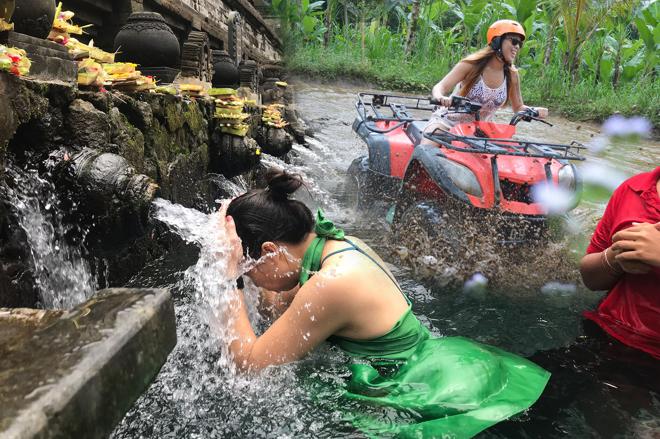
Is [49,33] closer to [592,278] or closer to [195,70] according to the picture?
[592,278]

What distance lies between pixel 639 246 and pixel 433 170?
209 centimetres

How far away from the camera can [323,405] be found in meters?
1.81

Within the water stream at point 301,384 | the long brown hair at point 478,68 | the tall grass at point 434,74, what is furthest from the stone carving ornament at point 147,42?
the tall grass at point 434,74

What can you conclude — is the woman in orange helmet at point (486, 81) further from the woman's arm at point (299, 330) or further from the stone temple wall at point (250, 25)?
the stone temple wall at point (250, 25)

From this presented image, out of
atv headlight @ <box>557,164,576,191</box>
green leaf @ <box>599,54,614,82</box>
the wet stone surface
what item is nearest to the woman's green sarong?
the wet stone surface

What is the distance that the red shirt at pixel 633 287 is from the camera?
180 centimetres

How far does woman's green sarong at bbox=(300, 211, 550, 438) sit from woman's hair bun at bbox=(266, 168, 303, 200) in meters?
0.17

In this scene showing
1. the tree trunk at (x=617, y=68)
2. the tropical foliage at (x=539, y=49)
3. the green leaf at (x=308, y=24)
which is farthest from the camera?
the green leaf at (x=308, y=24)

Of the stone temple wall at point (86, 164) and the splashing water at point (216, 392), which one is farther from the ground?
the stone temple wall at point (86, 164)

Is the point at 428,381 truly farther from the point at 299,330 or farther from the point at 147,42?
the point at 147,42

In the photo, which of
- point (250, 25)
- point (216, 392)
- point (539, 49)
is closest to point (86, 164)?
point (216, 392)

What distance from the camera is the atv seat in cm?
474

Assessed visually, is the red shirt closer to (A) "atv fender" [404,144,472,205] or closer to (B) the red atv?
(B) the red atv

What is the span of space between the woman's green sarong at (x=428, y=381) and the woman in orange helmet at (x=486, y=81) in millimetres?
Result: 2668
